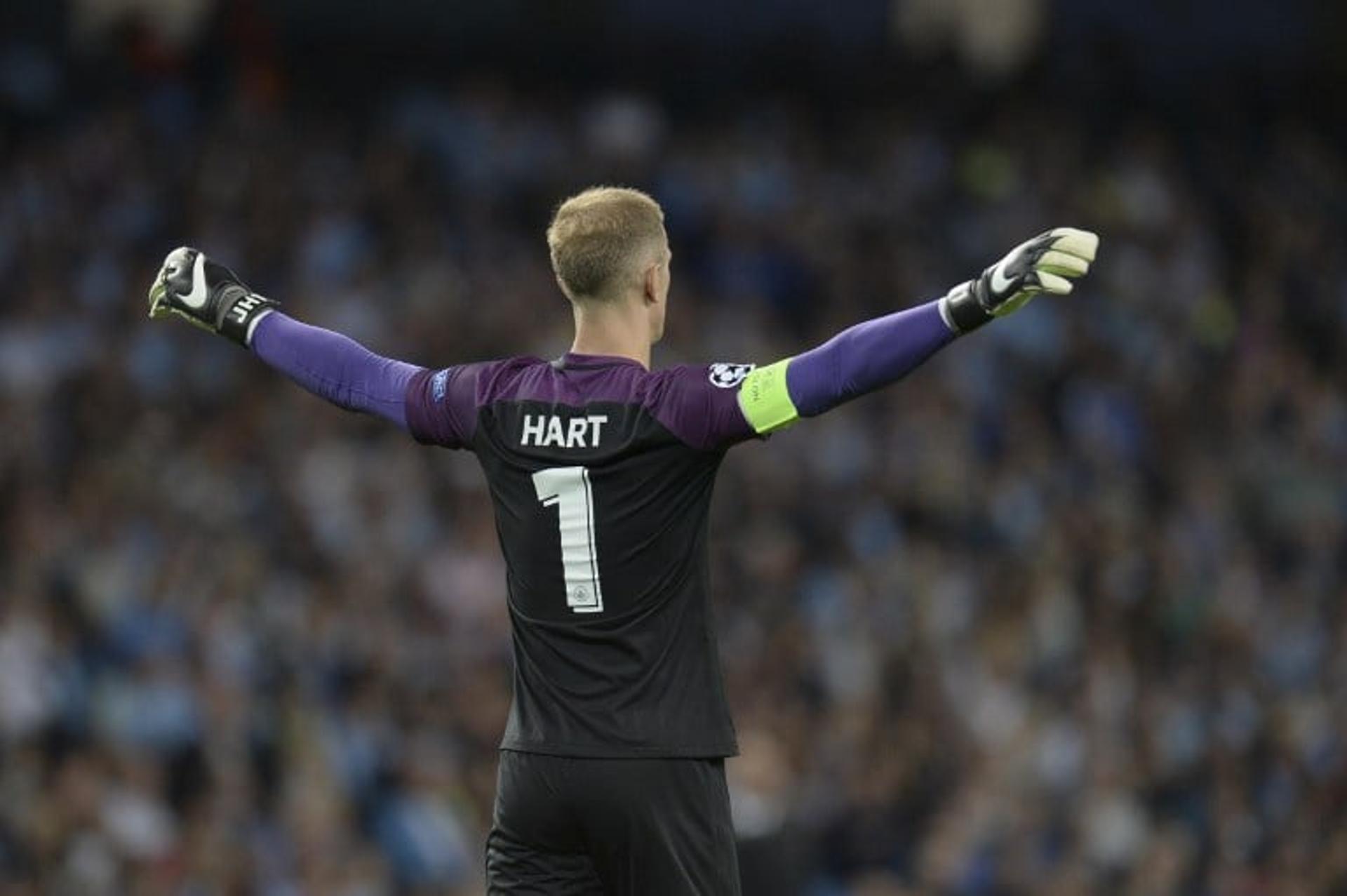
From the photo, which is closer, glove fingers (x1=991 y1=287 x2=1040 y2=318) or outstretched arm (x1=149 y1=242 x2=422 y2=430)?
glove fingers (x1=991 y1=287 x2=1040 y2=318)

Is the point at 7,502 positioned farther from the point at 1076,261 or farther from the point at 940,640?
the point at 1076,261

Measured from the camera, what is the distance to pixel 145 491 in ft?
40.8

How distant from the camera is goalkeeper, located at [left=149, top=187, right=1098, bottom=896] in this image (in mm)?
4977

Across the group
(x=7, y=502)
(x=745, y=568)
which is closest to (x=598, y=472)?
(x=7, y=502)

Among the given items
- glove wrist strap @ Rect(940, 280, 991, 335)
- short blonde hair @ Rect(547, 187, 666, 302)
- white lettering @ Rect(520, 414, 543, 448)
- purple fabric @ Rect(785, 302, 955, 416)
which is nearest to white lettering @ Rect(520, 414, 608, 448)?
white lettering @ Rect(520, 414, 543, 448)

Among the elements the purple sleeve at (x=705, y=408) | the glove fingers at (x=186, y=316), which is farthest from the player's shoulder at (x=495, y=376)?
the glove fingers at (x=186, y=316)

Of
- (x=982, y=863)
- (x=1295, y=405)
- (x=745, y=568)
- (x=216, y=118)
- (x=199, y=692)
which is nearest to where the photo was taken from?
(x=199, y=692)

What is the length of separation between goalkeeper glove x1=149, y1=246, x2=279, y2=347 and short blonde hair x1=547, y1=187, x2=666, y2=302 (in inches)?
30.6

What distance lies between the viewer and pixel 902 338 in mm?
4859

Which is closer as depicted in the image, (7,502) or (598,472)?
(598,472)

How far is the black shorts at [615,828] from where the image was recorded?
16.4ft

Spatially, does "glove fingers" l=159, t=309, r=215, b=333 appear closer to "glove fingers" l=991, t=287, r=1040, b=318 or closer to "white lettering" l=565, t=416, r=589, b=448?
"white lettering" l=565, t=416, r=589, b=448

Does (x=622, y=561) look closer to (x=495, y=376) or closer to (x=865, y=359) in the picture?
(x=495, y=376)

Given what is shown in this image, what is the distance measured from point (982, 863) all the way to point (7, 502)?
4904 mm
